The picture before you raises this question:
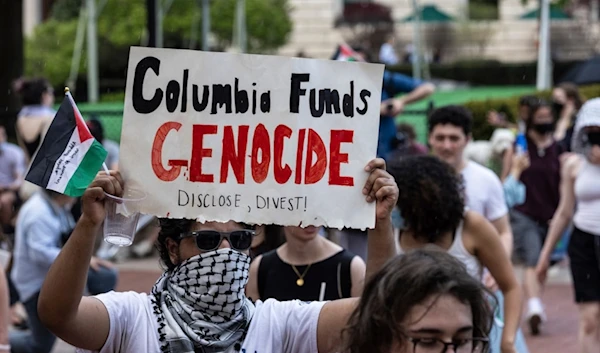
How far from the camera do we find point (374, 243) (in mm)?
3521

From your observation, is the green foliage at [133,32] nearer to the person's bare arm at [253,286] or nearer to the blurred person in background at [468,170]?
the blurred person in background at [468,170]

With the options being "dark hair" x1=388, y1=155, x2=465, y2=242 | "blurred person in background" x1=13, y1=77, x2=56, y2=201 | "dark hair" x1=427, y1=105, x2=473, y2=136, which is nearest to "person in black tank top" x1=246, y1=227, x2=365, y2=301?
"dark hair" x1=388, y1=155, x2=465, y2=242

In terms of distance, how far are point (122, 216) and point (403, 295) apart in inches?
38.1

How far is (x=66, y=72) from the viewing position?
35.8m

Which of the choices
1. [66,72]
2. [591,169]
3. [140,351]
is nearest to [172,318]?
[140,351]

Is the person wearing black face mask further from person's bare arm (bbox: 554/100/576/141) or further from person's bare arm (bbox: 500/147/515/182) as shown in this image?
person's bare arm (bbox: 554/100/576/141)

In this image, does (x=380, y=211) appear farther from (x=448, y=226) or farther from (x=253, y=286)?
(x=448, y=226)

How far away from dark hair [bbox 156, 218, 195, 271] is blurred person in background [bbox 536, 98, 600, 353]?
450 centimetres

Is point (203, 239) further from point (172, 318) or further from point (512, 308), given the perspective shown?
point (512, 308)

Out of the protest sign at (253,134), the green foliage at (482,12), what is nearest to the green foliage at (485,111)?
the protest sign at (253,134)

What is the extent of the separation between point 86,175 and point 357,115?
806mm

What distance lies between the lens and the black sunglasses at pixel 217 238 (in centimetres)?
342

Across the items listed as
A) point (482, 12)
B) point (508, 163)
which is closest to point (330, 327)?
point (508, 163)

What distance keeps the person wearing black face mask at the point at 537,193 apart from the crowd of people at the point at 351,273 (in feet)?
0.13
